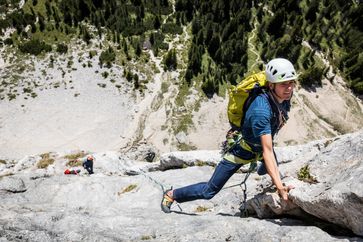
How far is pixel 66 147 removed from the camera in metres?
33.9

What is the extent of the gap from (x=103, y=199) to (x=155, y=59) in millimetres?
36182

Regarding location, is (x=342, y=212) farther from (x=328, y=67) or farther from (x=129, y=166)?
(x=328, y=67)

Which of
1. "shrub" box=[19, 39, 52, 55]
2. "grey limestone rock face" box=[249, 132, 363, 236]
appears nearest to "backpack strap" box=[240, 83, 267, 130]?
"grey limestone rock face" box=[249, 132, 363, 236]

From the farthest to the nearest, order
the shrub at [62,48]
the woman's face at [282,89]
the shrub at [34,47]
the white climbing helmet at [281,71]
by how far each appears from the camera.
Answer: the shrub at [62,48], the shrub at [34,47], the woman's face at [282,89], the white climbing helmet at [281,71]

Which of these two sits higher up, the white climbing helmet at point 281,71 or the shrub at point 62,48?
the white climbing helmet at point 281,71

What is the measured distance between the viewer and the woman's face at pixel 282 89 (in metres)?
5.78

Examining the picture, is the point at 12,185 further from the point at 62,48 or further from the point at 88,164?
the point at 62,48

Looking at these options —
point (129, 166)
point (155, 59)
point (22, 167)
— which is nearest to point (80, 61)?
point (155, 59)

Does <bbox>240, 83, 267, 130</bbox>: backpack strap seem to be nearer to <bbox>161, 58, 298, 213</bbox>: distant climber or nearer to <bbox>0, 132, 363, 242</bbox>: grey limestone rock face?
<bbox>161, 58, 298, 213</bbox>: distant climber

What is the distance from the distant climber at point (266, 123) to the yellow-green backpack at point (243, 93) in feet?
0.30

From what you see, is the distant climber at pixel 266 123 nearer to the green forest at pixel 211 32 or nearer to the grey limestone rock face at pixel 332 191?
the grey limestone rock face at pixel 332 191

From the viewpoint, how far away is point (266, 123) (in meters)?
5.70

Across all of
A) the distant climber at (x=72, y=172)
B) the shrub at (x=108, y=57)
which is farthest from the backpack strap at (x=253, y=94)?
the shrub at (x=108, y=57)

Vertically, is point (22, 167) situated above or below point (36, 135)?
above
